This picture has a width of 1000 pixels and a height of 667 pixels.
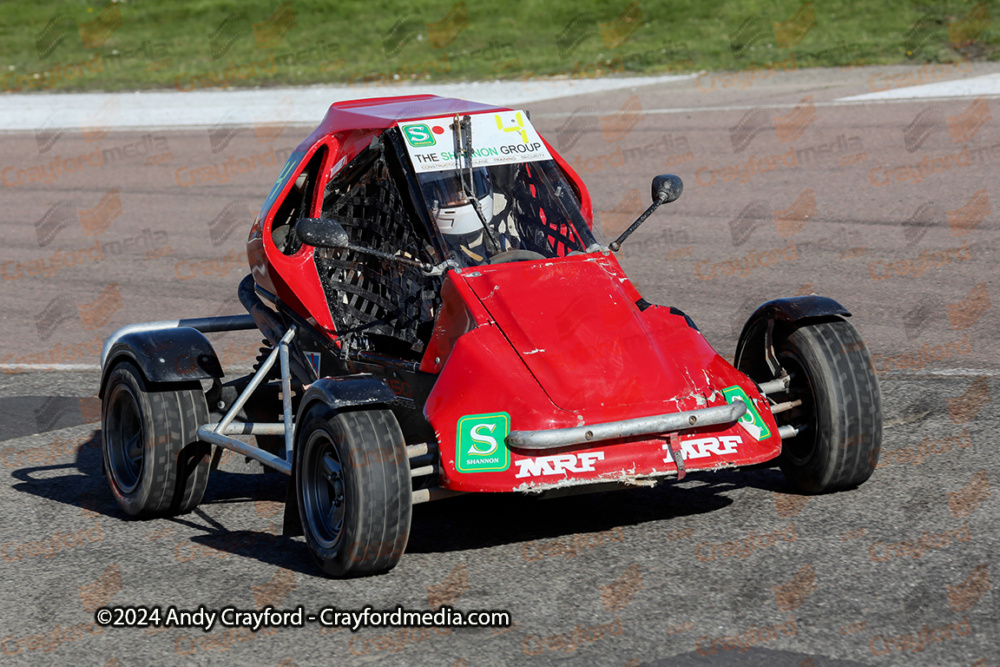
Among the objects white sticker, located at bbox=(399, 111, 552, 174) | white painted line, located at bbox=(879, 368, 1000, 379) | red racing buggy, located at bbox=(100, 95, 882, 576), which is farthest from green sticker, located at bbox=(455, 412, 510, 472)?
white painted line, located at bbox=(879, 368, 1000, 379)

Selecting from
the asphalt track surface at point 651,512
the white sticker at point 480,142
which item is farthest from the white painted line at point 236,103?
the white sticker at point 480,142

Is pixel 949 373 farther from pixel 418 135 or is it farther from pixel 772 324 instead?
pixel 418 135

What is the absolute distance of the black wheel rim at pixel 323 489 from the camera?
5.91 meters

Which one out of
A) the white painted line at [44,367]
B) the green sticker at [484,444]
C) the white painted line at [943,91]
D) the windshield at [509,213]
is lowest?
the white painted line at [943,91]

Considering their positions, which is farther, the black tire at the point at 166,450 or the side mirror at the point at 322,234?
the black tire at the point at 166,450

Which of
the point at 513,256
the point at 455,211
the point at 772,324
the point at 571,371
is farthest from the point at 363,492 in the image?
the point at 772,324

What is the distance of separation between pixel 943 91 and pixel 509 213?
1244 centimetres

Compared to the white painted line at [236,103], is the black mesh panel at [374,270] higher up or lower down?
higher up

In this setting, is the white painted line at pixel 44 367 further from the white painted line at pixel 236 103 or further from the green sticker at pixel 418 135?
the white painted line at pixel 236 103

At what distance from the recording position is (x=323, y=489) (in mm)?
6070

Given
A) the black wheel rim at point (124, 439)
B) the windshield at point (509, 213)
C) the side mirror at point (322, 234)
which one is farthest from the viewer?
the black wheel rim at point (124, 439)

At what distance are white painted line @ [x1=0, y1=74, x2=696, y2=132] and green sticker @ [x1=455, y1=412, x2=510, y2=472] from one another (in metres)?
13.8

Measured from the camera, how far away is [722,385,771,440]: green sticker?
604 cm

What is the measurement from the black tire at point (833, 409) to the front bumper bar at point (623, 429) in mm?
679
